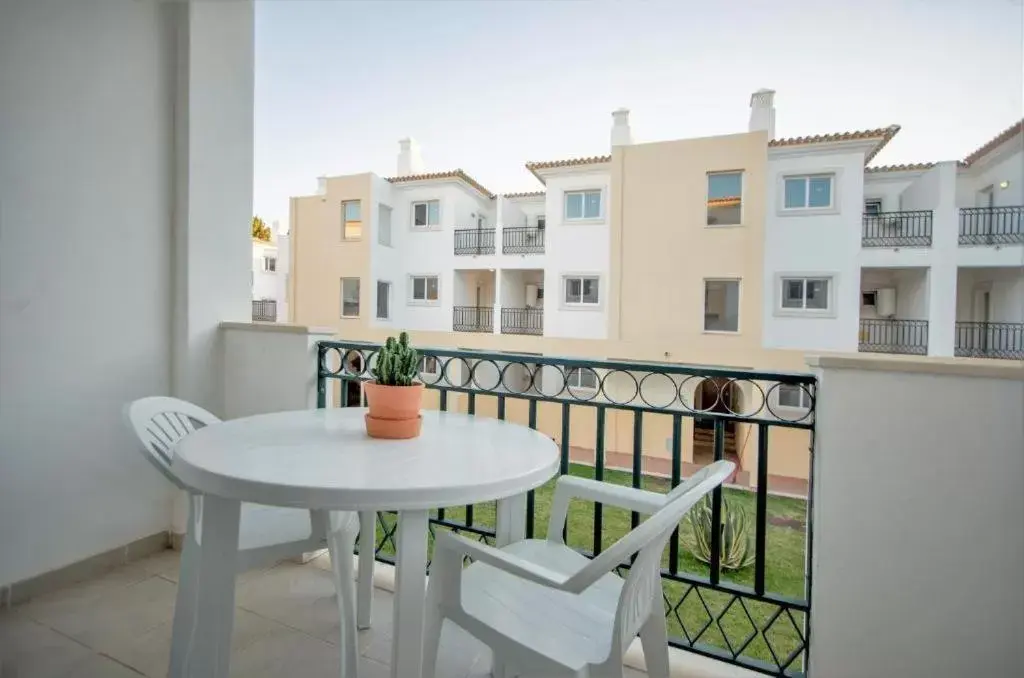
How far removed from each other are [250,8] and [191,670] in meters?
2.66

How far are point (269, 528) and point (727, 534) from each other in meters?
2.21

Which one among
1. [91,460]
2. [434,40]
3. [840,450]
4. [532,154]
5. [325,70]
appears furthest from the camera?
[532,154]

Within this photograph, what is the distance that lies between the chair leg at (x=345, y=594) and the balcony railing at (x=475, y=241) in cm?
290

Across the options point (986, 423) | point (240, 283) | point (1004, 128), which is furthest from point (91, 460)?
point (1004, 128)

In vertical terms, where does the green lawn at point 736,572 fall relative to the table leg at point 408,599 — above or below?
below

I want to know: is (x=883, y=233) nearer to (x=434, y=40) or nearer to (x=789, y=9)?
(x=789, y=9)

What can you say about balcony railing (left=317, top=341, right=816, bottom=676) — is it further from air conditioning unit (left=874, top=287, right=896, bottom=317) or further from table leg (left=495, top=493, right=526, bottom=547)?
air conditioning unit (left=874, top=287, right=896, bottom=317)

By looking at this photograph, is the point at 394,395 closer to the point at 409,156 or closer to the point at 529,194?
the point at 529,194

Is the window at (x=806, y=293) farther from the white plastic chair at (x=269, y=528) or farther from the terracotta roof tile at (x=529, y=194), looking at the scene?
the white plastic chair at (x=269, y=528)

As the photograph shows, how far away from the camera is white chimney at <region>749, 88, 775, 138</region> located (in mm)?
4078

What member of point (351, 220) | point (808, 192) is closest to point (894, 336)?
point (808, 192)

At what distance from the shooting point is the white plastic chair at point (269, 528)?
1.11 meters

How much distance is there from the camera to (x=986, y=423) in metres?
0.98

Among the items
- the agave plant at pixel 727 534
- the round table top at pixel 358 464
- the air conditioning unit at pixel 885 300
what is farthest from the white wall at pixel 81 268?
the air conditioning unit at pixel 885 300
